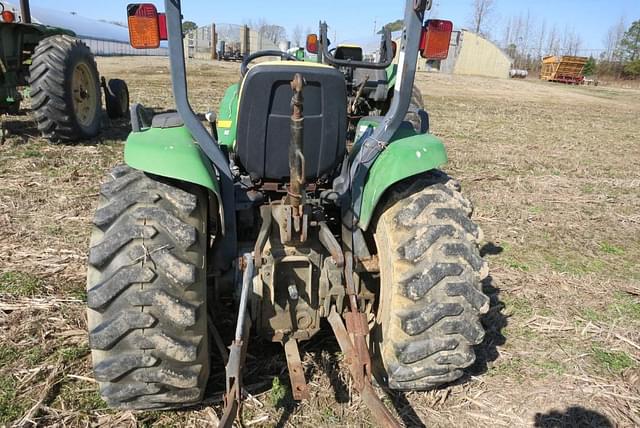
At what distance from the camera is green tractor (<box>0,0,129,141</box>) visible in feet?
23.2

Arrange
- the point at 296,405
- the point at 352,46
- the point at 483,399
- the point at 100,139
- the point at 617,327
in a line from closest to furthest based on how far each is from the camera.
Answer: the point at 296,405, the point at 483,399, the point at 617,327, the point at 352,46, the point at 100,139

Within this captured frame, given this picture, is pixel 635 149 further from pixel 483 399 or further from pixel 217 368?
pixel 217 368

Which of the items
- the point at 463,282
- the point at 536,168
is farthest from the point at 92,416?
the point at 536,168

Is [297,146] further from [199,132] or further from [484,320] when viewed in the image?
[484,320]

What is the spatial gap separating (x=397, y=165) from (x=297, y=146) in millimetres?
606

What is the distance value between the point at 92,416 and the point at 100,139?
21.3 ft

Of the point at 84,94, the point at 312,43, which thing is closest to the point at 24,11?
the point at 84,94

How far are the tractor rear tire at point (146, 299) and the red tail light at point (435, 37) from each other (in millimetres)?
1428

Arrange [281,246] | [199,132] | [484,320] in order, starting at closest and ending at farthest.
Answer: [199,132] < [281,246] < [484,320]

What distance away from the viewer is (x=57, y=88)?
277 inches

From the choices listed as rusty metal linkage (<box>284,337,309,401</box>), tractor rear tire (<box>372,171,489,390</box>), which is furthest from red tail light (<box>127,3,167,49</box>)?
rusty metal linkage (<box>284,337,309,401</box>)

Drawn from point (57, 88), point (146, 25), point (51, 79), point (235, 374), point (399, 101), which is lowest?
point (235, 374)

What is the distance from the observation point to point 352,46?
7406 mm

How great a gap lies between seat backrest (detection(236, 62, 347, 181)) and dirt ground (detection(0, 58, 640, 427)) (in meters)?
1.18
